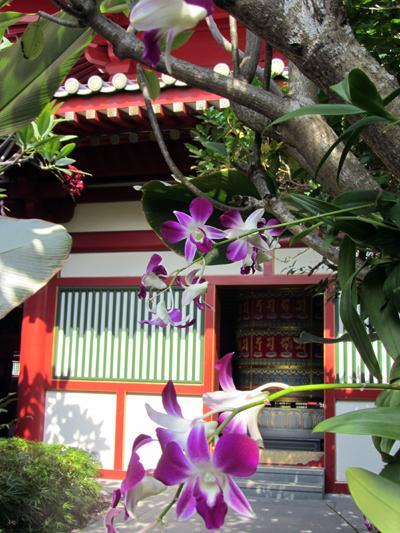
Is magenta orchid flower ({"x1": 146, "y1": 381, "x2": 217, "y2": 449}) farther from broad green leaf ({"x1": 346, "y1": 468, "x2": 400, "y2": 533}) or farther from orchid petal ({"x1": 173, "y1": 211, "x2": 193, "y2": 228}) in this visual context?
orchid petal ({"x1": 173, "y1": 211, "x2": 193, "y2": 228})

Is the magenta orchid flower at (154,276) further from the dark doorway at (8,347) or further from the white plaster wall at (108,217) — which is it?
the dark doorway at (8,347)

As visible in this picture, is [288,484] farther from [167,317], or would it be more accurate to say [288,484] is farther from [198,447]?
[198,447]

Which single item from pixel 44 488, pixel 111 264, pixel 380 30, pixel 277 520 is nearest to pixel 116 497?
pixel 380 30

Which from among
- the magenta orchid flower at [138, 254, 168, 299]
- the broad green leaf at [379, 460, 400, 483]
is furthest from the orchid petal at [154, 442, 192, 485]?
the magenta orchid flower at [138, 254, 168, 299]

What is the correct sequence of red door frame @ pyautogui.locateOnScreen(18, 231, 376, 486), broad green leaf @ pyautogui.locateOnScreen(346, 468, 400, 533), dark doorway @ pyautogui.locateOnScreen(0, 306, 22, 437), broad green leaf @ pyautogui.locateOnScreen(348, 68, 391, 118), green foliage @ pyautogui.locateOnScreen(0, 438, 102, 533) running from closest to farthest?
broad green leaf @ pyautogui.locateOnScreen(346, 468, 400, 533) → broad green leaf @ pyautogui.locateOnScreen(348, 68, 391, 118) → green foliage @ pyautogui.locateOnScreen(0, 438, 102, 533) → red door frame @ pyautogui.locateOnScreen(18, 231, 376, 486) → dark doorway @ pyautogui.locateOnScreen(0, 306, 22, 437)

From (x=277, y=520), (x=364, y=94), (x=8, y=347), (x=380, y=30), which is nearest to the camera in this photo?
(x=364, y=94)

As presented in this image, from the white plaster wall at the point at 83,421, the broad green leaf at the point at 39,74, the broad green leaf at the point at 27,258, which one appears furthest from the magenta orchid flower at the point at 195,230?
the white plaster wall at the point at 83,421

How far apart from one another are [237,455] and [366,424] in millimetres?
87

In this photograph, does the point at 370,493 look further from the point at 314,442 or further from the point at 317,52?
the point at 314,442

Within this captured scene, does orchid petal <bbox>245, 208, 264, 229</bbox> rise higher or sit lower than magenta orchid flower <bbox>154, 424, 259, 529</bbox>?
higher

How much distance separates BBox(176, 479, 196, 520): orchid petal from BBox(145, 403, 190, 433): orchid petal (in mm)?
32

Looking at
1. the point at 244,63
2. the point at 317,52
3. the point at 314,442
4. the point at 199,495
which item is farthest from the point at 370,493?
the point at 314,442

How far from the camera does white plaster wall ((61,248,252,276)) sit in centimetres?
448

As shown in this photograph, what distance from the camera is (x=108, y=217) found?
15.0ft
